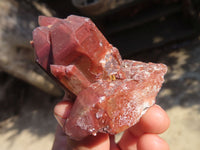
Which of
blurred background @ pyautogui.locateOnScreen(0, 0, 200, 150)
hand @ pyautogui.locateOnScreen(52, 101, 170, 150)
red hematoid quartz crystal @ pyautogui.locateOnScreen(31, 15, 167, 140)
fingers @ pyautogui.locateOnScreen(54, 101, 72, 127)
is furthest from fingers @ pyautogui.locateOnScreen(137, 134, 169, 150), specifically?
blurred background @ pyautogui.locateOnScreen(0, 0, 200, 150)

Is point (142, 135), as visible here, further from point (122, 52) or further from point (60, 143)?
point (122, 52)

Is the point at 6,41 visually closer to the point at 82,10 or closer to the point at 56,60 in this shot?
the point at 82,10

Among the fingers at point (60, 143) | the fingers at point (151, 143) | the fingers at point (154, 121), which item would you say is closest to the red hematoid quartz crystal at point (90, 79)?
the fingers at point (154, 121)

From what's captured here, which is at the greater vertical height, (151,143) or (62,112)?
(62,112)

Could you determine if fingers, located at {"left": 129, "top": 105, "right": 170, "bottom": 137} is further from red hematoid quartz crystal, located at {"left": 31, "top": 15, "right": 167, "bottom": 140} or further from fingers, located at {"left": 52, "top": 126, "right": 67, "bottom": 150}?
fingers, located at {"left": 52, "top": 126, "right": 67, "bottom": 150}

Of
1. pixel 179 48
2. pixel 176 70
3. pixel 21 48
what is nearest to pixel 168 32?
pixel 179 48

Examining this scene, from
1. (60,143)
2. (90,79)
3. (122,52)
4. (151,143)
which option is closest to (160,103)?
(122,52)
